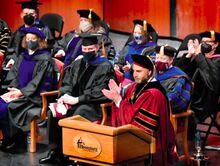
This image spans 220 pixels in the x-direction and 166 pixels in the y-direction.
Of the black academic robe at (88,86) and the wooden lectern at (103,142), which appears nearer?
the wooden lectern at (103,142)

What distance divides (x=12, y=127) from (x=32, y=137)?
0.38 metres

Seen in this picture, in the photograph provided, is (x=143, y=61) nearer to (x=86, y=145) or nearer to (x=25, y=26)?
(x=86, y=145)

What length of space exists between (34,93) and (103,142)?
9.64ft

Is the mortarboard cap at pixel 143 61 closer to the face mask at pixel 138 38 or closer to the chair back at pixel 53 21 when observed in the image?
the face mask at pixel 138 38

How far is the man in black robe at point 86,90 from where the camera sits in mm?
8336

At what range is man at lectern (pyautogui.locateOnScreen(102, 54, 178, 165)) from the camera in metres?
6.93

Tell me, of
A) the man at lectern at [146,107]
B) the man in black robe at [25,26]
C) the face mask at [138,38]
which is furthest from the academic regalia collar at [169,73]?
the man in black robe at [25,26]

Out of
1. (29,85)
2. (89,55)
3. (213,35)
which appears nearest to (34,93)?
(29,85)

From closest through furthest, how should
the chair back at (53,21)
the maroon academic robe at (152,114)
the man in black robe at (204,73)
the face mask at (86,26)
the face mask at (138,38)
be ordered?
the maroon academic robe at (152,114) < the man in black robe at (204,73) < the face mask at (138,38) < the face mask at (86,26) < the chair back at (53,21)

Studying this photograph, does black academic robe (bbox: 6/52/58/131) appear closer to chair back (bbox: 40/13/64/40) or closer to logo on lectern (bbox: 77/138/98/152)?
chair back (bbox: 40/13/64/40)

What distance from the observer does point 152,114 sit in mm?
6914

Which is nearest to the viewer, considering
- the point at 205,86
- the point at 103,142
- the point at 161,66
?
the point at 103,142

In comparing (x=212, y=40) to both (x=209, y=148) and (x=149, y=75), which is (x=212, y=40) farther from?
(x=149, y=75)

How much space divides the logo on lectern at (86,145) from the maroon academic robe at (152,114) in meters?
0.78
